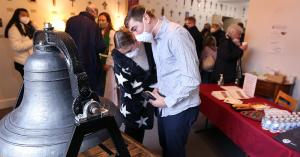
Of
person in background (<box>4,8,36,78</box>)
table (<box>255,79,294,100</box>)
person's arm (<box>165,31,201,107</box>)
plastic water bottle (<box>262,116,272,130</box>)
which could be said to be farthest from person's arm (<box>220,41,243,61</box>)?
person in background (<box>4,8,36,78</box>)

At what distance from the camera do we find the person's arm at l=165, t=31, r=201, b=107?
48.1 inches

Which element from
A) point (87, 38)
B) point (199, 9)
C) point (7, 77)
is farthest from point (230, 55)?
point (7, 77)

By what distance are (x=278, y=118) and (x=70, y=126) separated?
1563 mm

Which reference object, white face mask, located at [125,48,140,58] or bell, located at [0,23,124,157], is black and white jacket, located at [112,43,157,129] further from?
bell, located at [0,23,124,157]

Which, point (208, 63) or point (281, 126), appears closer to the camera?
point (281, 126)

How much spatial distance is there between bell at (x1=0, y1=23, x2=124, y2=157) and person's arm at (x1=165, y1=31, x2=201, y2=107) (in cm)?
75

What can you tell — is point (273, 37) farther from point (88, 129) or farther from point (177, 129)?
point (88, 129)

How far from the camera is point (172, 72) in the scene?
1.34 m

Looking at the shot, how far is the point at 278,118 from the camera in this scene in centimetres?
163

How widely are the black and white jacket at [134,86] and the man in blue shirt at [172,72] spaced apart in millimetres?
155

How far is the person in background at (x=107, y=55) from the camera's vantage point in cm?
357

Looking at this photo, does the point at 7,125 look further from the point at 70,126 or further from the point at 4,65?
the point at 4,65

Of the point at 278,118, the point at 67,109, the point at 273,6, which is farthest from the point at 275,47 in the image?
the point at 67,109

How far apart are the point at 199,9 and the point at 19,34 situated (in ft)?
14.3
